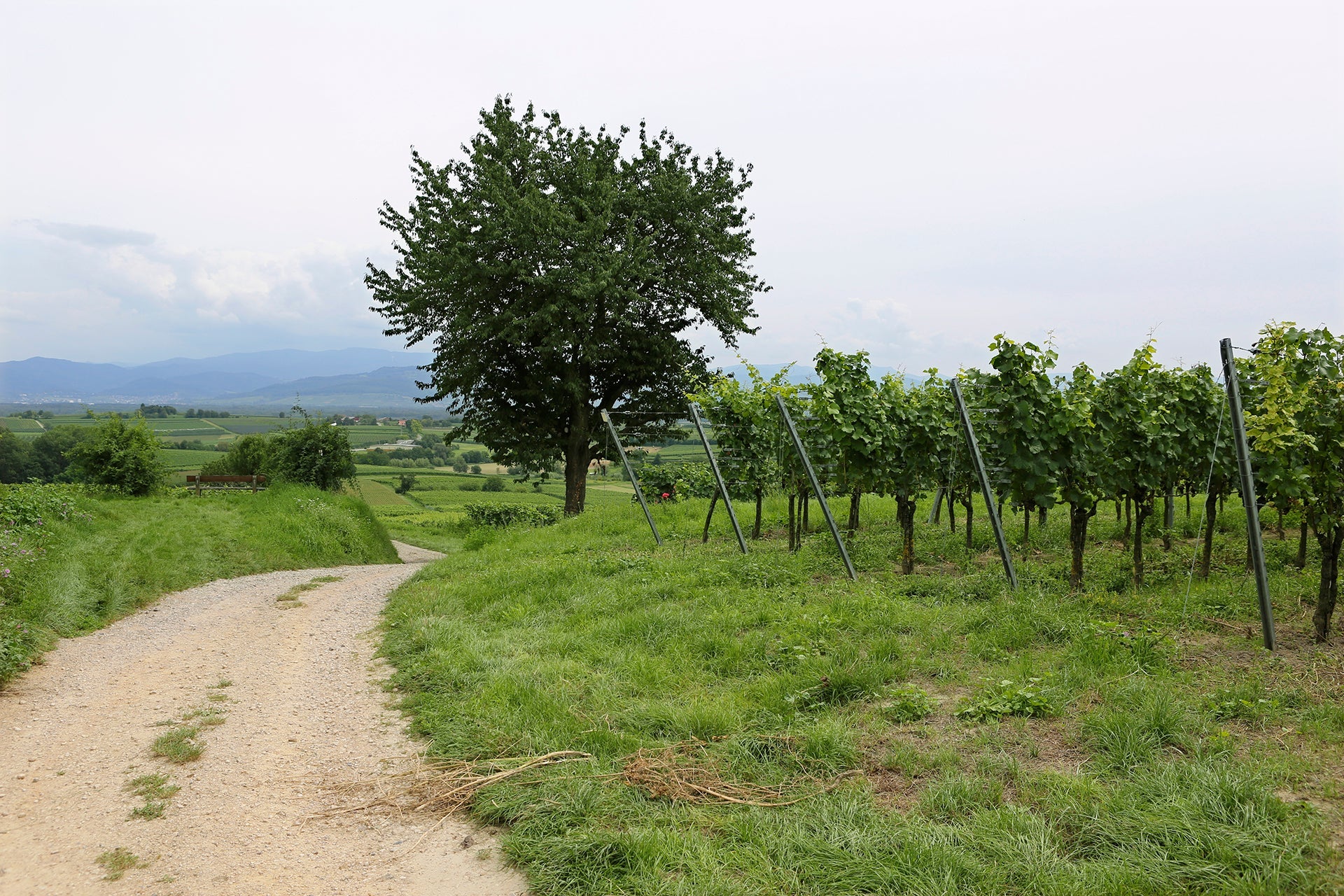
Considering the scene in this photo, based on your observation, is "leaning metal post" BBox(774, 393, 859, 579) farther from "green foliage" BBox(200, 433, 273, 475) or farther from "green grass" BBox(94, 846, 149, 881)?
"green foliage" BBox(200, 433, 273, 475)

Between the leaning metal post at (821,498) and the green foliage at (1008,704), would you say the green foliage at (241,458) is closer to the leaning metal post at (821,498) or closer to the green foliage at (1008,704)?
the leaning metal post at (821,498)

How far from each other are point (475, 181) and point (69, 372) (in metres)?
221

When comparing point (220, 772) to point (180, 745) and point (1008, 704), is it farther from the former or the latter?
point (1008, 704)

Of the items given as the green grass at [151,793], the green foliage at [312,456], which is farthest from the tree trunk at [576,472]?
the green grass at [151,793]

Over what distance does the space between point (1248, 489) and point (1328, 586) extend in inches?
43.8

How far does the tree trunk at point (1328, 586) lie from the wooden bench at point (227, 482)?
23436 millimetres

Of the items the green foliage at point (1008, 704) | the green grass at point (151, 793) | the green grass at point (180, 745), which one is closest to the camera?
the green grass at point (151, 793)

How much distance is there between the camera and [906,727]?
499 centimetres

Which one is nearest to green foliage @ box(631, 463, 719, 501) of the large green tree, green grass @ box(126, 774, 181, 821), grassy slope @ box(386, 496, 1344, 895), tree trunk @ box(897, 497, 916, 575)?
the large green tree

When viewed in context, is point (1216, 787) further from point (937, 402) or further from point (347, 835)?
point (937, 402)

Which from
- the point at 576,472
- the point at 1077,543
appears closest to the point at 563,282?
the point at 576,472

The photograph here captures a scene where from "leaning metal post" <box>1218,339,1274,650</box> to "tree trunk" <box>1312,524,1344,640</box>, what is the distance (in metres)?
0.43

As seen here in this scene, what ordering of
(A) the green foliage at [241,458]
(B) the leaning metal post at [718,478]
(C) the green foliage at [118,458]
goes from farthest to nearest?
(A) the green foliage at [241,458]
(C) the green foliage at [118,458]
(B) the leaning metal post at [718,478]

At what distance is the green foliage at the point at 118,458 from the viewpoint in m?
19.7
